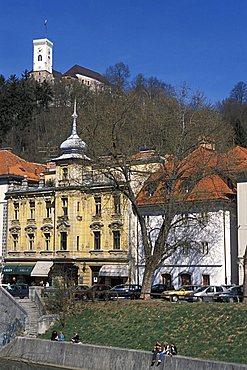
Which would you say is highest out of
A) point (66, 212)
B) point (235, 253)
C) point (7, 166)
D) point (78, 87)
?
point (78, 87)

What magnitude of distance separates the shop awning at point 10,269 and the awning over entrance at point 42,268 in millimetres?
2897

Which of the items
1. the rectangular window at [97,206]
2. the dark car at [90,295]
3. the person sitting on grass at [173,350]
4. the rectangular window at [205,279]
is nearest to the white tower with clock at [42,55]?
the rectangular window at [97,206]

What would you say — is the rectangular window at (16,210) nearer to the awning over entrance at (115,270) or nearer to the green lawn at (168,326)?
the awning over entrance at (115,270)

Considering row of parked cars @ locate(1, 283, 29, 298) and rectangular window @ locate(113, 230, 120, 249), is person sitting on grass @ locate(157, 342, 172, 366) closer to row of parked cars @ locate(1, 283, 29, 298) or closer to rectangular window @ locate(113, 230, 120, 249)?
row of parked cars @ locate(1, 283, 29, 298)

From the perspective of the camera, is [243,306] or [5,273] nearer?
[243,306]

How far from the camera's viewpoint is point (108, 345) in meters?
38.3

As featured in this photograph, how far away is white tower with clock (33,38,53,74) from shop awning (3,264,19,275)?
402 ft

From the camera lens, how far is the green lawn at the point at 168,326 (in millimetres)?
34256

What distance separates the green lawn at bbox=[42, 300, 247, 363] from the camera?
34256mm

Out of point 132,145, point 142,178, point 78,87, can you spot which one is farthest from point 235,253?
point 78,87

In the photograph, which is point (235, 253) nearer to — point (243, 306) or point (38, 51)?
point (243, 306)

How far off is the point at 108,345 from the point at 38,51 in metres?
163

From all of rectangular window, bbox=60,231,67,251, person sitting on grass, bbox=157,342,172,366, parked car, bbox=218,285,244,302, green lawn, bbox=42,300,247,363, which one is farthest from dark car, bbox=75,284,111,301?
rectangular window, bbox=60,231,67,251

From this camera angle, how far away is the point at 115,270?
2511 inches
